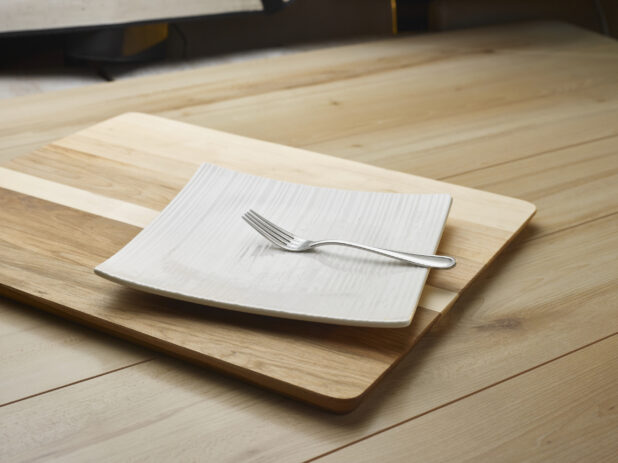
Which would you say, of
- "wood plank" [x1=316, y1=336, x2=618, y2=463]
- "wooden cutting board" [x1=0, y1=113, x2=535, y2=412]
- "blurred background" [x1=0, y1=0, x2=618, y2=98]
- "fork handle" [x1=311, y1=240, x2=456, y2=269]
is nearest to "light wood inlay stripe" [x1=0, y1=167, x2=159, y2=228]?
"wooden cutting board" [x1=0, y1=113, x2=535, y2=412]

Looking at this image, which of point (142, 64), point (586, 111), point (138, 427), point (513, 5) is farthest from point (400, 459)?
point (513, 5)

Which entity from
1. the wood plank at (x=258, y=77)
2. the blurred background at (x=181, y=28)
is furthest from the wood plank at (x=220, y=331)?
the blurred background at (x=181, y=28)

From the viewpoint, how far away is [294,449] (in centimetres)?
44

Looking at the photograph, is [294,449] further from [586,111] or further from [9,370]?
[586,111]

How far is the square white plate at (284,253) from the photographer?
A: 52cm

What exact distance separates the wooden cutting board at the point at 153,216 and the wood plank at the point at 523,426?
0.04 metres

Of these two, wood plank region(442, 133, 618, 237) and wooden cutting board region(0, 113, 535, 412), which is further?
wood plank region(442, 133, 618, 237)

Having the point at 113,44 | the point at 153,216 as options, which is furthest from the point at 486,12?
the point at 153,216

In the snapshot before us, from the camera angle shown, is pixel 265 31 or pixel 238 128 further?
pixel 265 31

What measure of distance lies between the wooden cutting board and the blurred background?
523 mm

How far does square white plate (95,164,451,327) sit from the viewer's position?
523 millimetres

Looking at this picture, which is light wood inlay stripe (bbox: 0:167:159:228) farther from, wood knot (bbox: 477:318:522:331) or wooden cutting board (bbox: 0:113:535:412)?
wood knot (bbox: 477:318:522:331)

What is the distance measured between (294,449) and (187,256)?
22 cm

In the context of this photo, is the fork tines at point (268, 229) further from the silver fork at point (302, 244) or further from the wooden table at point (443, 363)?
the wooden table at point (443, 363)
